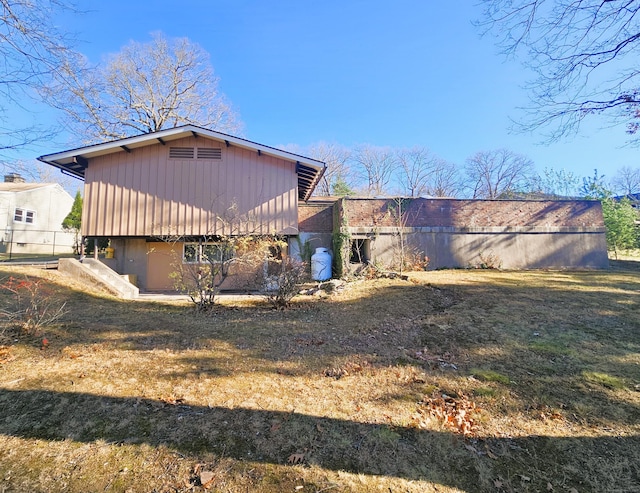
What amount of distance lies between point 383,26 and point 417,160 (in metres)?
29.8

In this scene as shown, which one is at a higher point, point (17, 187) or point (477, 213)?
point (17, 187)

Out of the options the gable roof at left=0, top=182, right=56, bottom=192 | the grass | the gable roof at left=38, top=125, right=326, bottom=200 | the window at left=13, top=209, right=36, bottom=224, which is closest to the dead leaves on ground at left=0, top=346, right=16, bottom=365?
the grass

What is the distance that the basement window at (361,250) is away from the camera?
12.4m

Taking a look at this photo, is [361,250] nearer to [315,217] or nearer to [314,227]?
[314,227]

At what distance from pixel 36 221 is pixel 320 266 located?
78.9 ft

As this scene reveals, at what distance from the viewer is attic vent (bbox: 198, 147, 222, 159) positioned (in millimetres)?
11242

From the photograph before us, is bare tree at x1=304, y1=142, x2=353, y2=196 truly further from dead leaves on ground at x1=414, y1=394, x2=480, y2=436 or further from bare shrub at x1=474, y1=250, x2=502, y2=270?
dead leaves on ground at x1=414, y1=394, x2=480, y2=436

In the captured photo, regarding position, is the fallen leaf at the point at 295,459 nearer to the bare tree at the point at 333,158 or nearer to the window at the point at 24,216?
the window at the point at 24,216

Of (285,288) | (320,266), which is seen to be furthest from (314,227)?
(285,288)

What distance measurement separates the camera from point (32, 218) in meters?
22.8

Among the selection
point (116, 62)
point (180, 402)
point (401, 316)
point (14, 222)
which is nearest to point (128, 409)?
point (180, 402)

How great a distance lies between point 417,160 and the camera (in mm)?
35938

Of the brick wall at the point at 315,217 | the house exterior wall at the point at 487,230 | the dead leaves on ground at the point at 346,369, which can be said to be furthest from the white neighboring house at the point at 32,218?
the dead leaves on ground at the point at 346,369

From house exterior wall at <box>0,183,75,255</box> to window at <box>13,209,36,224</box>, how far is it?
0.09 meters
